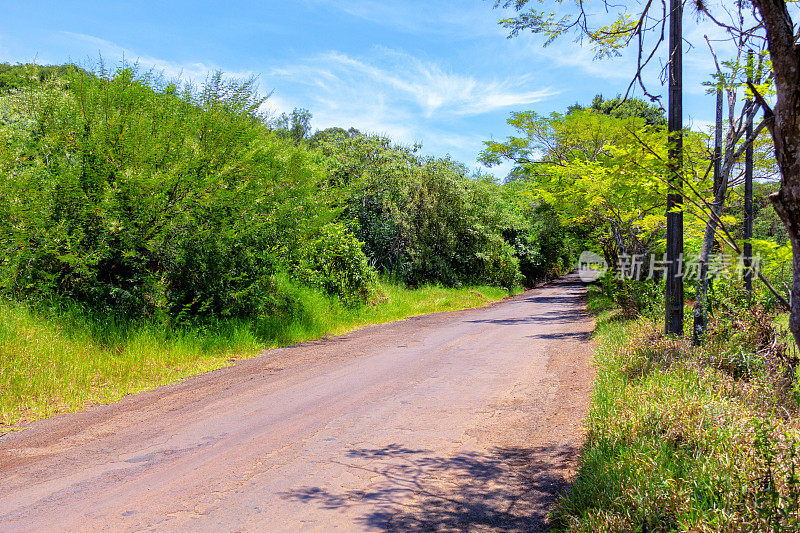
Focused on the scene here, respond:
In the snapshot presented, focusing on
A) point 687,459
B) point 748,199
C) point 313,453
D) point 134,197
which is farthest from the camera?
point 134,197

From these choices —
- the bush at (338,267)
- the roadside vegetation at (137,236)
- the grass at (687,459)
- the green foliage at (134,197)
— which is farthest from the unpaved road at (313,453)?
the bush at (338,267)

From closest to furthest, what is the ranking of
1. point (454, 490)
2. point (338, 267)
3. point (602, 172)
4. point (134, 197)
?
1. point (454, 490)
2. point (134, 197)
3. point (602, 172)
4. point (338, 267)

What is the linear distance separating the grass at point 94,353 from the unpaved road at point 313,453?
0.55 meters

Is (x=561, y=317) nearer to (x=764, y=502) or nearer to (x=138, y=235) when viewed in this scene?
(x=138, y=235)

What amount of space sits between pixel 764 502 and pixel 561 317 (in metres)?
15.9

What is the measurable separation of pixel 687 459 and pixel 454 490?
1766 mm

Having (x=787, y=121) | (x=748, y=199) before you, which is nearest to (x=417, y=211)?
(x=748, y=199)

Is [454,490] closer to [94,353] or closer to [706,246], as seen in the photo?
[706,246]

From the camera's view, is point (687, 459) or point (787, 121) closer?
point (787, 121)

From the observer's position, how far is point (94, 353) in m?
8.53

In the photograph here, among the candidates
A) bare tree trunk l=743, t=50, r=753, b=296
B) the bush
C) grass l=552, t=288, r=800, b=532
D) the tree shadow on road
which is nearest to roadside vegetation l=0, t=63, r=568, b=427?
the bush

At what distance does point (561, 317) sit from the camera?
1845 centimetres

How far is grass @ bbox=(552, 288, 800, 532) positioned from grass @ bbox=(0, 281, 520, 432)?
21.2ft

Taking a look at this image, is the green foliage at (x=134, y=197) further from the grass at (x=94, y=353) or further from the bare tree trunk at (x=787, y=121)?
the bare tree trunk at (x=787, y=121)
